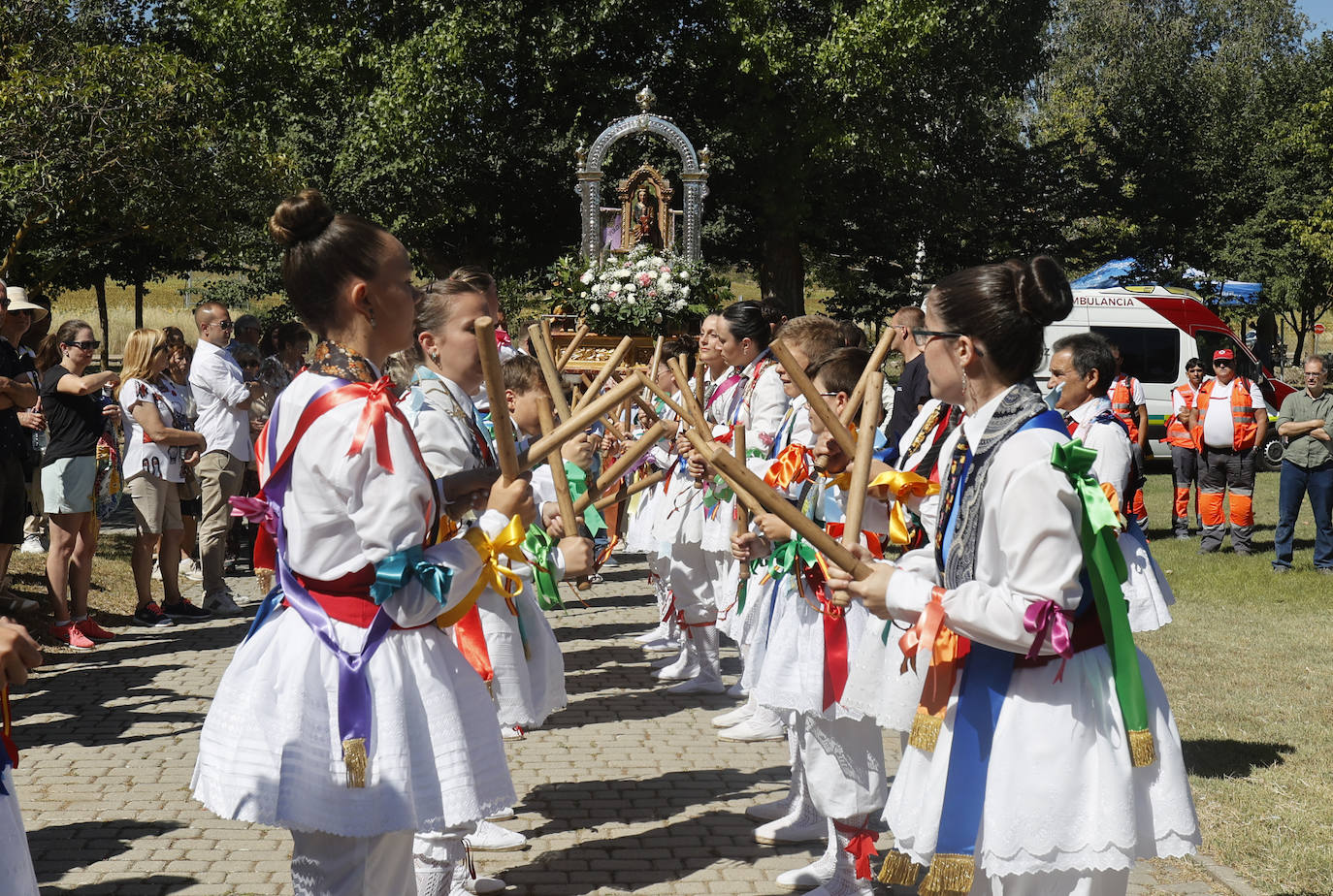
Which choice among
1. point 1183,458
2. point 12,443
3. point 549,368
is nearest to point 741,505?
point 549,368

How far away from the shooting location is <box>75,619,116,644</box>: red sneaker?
28.2ft

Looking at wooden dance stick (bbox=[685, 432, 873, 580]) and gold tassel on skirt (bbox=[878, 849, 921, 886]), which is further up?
wooden dance stick (bbox=[685, 432, 873, 580])

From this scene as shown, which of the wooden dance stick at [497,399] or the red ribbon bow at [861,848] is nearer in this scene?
the wooden dance stick at [497,399]

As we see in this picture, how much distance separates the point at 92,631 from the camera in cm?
867

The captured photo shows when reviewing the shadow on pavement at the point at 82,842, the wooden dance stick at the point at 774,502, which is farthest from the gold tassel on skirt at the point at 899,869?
the shadow on pavement at the point at 82,842

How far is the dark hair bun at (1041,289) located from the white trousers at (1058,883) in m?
1.26

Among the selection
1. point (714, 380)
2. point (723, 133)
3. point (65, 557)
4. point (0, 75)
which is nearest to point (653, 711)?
point (714, 380)

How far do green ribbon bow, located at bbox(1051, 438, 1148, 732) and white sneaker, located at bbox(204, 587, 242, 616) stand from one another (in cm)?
836

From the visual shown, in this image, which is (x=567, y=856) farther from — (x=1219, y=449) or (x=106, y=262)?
(x=106, y=262)

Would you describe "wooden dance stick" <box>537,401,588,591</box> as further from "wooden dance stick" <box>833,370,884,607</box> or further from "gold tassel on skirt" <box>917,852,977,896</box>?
"gold tassel on skirt" <box>917,852,977,896</box>

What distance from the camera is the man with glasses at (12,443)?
6.82 meters

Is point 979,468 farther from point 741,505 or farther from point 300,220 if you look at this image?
point 741,505

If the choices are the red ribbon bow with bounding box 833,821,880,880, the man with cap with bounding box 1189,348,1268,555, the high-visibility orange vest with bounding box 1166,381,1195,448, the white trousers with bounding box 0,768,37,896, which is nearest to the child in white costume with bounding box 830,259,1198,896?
the red ribbon bow with bounding box 833,821,880,880

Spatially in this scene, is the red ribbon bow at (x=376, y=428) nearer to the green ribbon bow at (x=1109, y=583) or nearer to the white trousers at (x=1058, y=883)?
the green ribbon bow at (x=1109, y=583)
